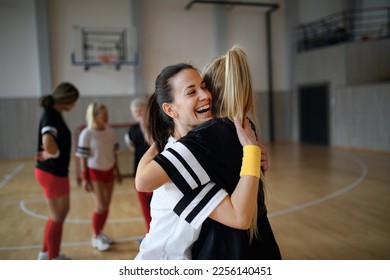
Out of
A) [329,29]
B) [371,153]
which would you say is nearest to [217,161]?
[371,153]

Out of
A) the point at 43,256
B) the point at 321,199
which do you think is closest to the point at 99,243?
the point at 43,256

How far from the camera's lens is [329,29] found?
32.7ft

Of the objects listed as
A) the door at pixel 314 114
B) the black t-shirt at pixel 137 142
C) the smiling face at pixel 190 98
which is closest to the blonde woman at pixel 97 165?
the black t-shirt at pixel 137 142

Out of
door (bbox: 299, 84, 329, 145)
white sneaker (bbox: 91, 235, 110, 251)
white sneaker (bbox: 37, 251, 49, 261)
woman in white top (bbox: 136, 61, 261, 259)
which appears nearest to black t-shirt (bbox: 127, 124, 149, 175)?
white sneaker (bbox: 91, 235, 110, 251)

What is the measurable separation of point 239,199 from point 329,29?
10.4 metres

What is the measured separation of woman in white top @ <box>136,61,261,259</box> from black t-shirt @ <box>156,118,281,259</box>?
1.0 inches

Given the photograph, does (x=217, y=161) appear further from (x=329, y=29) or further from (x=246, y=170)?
(x=329, y=29)

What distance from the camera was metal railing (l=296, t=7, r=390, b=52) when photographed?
8.71 m

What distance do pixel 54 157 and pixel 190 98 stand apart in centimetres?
173

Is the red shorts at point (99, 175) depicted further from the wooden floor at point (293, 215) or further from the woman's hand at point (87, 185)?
the wooden floor at point (293, 215)

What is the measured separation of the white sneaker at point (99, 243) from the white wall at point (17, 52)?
56.0 inches

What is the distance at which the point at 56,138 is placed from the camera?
240cm
